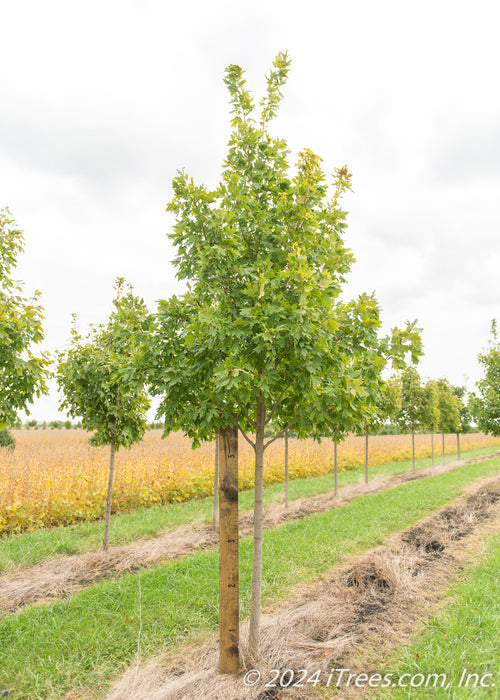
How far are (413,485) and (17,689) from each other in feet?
45.6

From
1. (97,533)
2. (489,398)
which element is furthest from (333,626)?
(489,398)

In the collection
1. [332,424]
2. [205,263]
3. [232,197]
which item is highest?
[232,197]

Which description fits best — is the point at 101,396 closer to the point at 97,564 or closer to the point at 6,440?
the point at 97,564

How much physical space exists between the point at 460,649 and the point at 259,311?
3562 mm

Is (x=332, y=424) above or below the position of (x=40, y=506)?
above

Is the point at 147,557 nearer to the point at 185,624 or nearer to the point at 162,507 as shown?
the point at 185,624

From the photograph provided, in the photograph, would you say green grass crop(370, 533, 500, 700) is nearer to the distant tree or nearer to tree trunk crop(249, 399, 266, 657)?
tree trunk crop(249, 399, 266, 657)

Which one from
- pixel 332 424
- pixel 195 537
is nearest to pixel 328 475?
pixel 195 537

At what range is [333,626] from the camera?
4.75 m

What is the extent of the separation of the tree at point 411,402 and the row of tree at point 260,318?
17119mm

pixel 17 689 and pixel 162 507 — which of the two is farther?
pixel 162 507

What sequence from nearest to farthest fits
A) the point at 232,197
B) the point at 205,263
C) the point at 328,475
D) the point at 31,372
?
the point at 205,263 → the point at 232,197 → the point at 31,372 → the point at 328,475

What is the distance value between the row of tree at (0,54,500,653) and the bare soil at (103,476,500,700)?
47cm

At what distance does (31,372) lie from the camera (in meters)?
5.85
